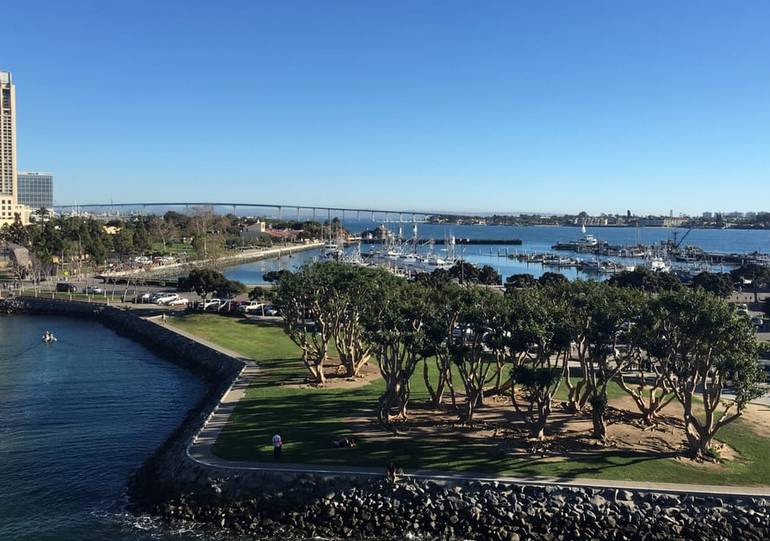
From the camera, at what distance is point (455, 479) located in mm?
20062

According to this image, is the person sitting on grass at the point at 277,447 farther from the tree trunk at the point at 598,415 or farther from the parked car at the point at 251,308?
the parked car at the point at 251,308

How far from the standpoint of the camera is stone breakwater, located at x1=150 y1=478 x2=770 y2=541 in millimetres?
18750

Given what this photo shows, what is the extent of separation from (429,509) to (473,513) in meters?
1.30

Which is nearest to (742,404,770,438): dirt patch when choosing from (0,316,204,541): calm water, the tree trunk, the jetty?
the tree trunk

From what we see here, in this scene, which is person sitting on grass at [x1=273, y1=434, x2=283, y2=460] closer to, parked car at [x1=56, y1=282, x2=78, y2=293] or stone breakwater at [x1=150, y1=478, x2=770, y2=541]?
stone breakwater at [x1=150, y1=478, x2=770, y2=541]

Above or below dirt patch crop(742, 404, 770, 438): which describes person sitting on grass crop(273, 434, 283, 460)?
below

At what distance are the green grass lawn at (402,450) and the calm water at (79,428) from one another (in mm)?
4008

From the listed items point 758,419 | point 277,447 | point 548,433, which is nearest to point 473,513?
point 548,433

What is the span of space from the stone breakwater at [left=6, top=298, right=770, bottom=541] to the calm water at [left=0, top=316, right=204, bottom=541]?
1.70 metres

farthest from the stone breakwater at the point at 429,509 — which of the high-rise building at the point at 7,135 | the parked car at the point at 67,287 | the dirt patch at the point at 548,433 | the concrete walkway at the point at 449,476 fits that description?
the high-rise building at the point at 7,135

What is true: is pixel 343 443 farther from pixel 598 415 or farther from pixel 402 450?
pixel 598 415

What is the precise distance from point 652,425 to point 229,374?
2148 cm

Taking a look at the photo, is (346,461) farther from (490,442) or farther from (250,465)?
(490,442)

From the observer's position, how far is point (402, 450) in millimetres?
22266
